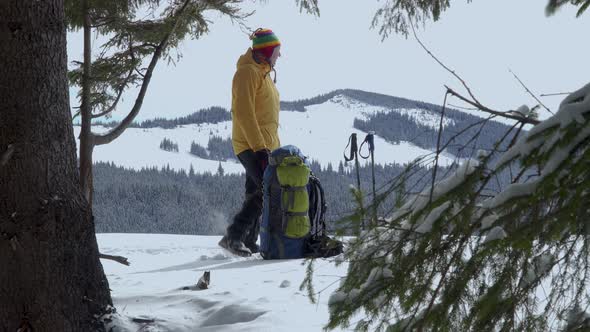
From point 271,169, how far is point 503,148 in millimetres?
3743

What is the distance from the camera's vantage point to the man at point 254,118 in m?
5.17

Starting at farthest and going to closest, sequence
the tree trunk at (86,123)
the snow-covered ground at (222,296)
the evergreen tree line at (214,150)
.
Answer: the evergreen tree line at (214,150), the tree trunk at (86,123), the snow-covered ground at (222,296)

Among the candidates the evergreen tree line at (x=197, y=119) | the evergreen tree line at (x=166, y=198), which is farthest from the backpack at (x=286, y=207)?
the evergreen tree line at (x=197, y=119)

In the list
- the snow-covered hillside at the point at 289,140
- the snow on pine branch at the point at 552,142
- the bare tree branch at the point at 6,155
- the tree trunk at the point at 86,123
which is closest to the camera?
the snow on pine branch at the point at 552,142

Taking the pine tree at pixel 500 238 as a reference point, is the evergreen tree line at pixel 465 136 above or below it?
above

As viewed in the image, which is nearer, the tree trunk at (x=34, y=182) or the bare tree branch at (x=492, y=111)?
the bare tree branch at (x=492, y=111)

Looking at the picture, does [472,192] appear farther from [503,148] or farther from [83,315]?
[83,315]

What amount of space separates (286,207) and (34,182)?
2802 mm

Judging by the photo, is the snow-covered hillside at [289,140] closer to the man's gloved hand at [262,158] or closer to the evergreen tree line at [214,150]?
the evergreen tree line at [214,150]

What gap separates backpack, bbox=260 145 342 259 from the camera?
5.00m

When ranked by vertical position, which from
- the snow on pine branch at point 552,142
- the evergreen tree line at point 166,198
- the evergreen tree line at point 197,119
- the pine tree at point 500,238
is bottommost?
the evergreen tree line at point 166,198

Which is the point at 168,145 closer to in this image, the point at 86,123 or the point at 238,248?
Answer: the point at 238,248

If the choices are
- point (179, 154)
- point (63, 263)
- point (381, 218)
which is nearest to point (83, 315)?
point (63, 263)

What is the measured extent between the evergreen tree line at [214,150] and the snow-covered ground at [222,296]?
50395 millimetres
